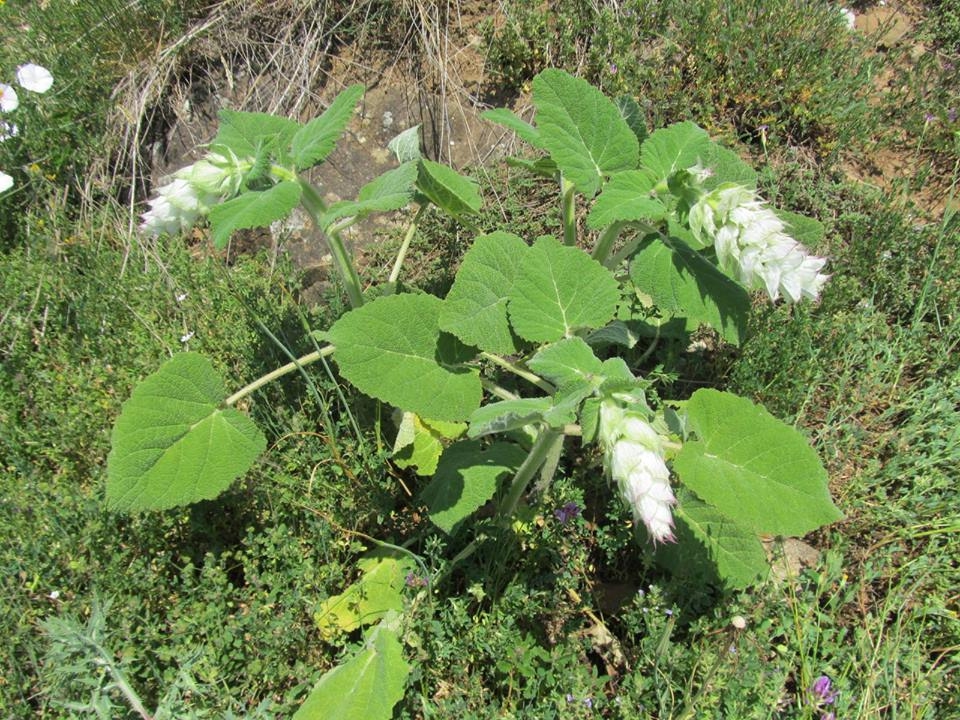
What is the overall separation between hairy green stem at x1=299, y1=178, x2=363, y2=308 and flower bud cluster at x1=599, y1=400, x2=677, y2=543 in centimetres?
104

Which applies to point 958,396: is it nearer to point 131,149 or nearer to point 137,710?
point 137,710

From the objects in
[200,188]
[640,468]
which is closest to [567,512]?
[640,468]

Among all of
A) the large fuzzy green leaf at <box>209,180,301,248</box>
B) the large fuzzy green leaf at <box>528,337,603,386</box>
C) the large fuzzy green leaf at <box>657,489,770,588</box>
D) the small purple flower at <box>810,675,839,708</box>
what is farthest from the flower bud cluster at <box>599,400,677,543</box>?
the small purple flower at <box>810,675,839,708</box>

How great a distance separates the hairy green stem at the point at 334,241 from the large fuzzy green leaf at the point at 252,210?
0.50 ft

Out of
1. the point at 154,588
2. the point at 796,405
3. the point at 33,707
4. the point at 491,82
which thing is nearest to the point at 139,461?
the point at 154,588

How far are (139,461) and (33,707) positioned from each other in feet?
3.14

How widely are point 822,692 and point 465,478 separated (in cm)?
119

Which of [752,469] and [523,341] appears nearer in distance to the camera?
[752,469]

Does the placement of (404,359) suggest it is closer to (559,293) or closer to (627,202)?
(559,293)

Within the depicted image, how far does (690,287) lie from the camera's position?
2016 millimetres

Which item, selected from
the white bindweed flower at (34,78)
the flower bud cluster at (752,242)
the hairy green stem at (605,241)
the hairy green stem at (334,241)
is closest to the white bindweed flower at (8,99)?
the white bindweed flower at (34,78)

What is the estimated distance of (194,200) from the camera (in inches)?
75.9

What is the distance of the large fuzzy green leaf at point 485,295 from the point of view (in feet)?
6.63

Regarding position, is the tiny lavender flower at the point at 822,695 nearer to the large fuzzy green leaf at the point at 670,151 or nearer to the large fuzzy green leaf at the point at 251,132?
the large fuzzy green leaf at the point at 670,151
